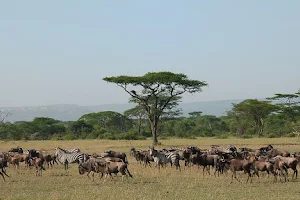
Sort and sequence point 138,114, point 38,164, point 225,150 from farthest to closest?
point 138,114
point 225,150
point 38,164

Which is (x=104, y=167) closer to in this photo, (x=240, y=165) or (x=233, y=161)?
(x=233, y=161)

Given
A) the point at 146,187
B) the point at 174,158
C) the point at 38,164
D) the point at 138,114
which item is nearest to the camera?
the point at 146,187

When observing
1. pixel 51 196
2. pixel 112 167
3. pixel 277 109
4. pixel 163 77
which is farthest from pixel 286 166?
pixel 277 109

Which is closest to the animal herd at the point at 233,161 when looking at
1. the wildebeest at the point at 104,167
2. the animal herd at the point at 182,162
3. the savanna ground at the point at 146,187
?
the animal herd at the point at 182,162

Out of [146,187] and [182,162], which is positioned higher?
[182,162]

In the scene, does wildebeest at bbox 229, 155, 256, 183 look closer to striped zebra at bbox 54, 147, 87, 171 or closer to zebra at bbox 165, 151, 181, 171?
zebra at bbox 165, 151, 181, 171

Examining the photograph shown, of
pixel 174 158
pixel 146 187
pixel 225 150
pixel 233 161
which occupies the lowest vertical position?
pixel 146 187

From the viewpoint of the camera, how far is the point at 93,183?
1641 centimetres

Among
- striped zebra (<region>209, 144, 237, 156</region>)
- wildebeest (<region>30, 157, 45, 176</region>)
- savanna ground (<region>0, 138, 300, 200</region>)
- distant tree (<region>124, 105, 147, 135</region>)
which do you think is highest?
distant tree (<region>124, 105, 147, 135</region>)

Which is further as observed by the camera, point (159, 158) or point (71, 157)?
point (159, 158)

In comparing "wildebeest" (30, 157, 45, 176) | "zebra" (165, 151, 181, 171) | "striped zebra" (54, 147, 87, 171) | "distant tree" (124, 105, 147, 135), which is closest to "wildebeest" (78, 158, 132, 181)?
"wildebeest" (30, 157, 45, 176)

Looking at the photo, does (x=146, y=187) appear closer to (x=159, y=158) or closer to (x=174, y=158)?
(x=174, y=158)

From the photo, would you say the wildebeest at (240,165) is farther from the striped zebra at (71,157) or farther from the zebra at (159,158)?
the striped zebra at (71,157)

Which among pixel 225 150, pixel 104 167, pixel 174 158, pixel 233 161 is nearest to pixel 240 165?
pixel 233 161
